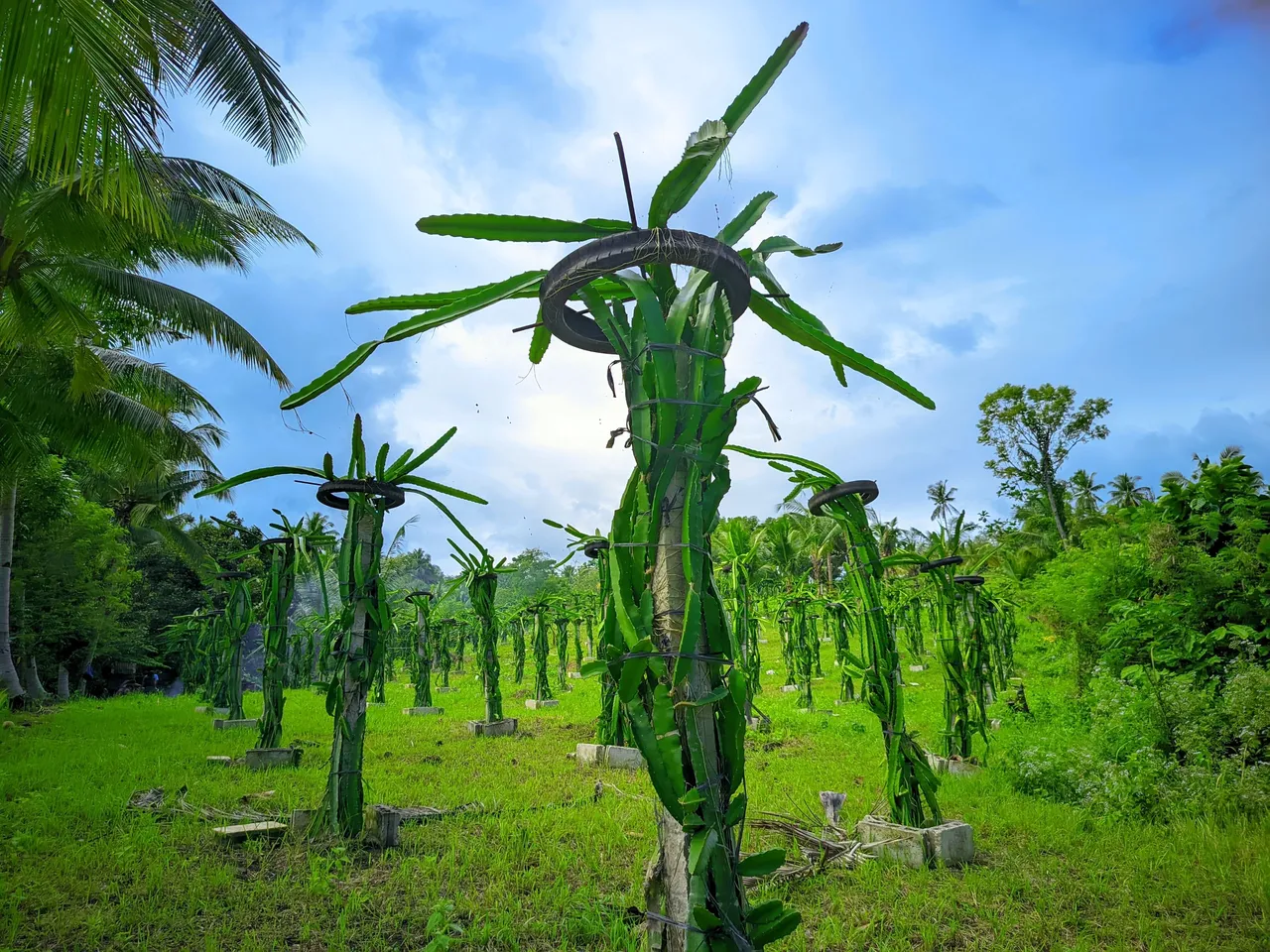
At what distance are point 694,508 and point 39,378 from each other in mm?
10930

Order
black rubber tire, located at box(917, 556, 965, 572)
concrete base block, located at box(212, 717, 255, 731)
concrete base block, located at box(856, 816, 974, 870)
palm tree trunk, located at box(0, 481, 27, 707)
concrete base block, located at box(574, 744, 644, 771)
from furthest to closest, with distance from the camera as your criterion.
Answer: palm tree trunk, located at box(0, 481, 27, 707) < concrete base block, located at box(212, 717, 255, 731) < concrete base block, located at box(574, 744, 644, 771) < black rubber tire, located at box(917, 556, 965, 572) < concrete base block, located at box(856, 816, 974, 870)

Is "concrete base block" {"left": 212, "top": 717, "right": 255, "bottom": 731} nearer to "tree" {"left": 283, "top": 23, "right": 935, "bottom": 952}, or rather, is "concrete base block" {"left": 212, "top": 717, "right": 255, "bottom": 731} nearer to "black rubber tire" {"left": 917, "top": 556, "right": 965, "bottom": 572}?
"black rubber tire" {"left": 917, "top": 556, "right": 965, "bottom": 572}

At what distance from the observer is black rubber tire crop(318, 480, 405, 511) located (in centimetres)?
443

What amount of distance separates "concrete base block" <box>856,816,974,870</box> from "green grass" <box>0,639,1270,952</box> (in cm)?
9

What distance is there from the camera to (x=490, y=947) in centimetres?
292

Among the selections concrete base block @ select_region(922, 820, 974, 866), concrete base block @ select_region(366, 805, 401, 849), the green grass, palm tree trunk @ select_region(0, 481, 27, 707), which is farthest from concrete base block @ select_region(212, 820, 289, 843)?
palm tree trunk @ select_region(0, 481, 27, 707)

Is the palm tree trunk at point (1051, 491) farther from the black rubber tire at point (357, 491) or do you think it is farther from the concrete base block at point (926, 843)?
the black rubber tire at point (357, 491)

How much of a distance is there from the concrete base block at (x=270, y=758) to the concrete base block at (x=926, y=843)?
19.3ft

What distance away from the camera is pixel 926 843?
12.8 feet

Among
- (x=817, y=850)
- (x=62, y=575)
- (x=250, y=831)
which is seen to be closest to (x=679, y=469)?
(x=817, y=850)

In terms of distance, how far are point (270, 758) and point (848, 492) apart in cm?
650

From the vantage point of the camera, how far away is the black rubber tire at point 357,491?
4434 millimetres

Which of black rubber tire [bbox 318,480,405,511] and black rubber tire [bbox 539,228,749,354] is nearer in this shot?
black rubber tire [bbox 539,228,749,354]

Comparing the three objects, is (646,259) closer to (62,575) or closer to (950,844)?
(950,844)
